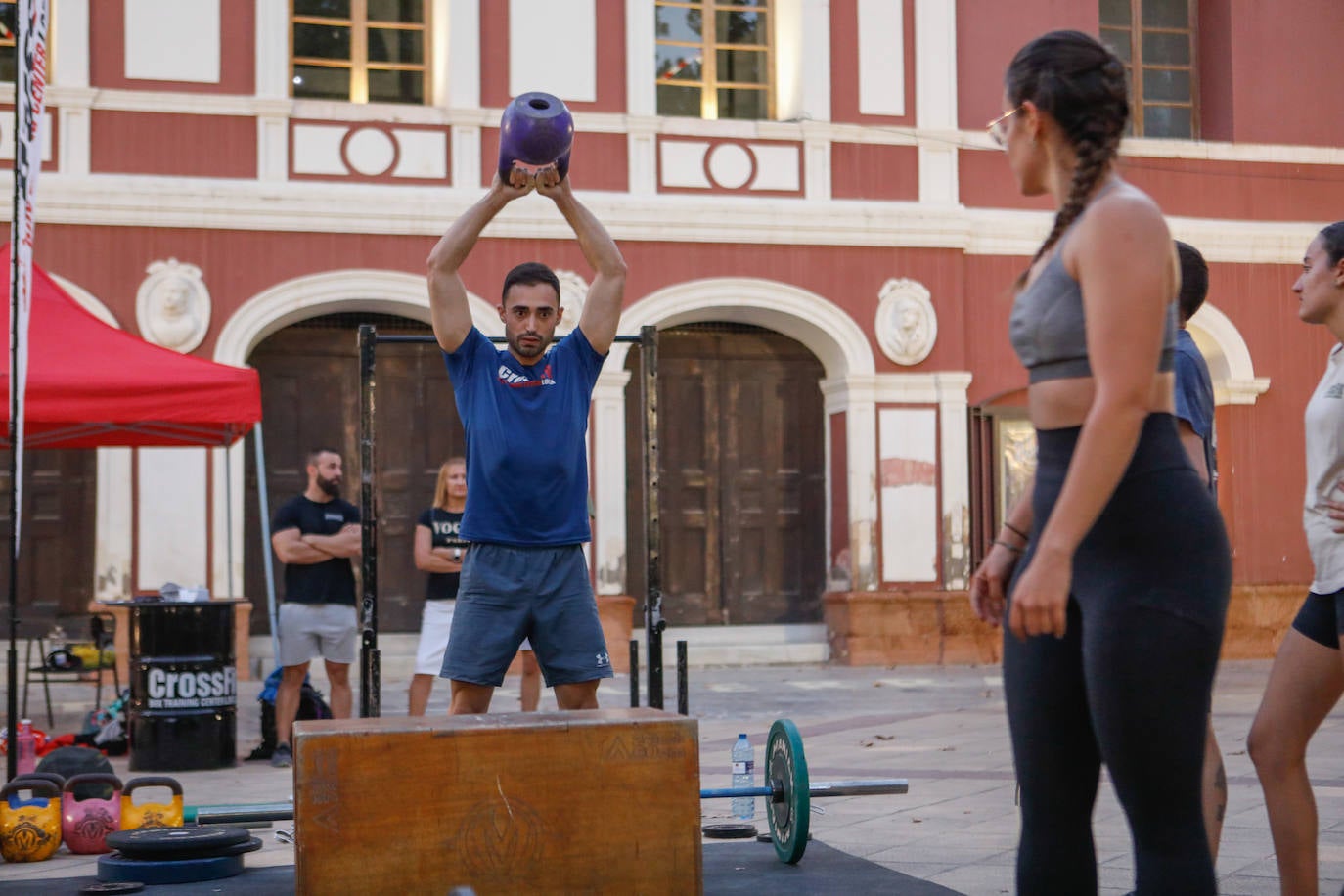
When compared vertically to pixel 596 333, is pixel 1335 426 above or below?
below

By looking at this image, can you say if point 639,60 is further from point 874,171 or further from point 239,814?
point 239,814

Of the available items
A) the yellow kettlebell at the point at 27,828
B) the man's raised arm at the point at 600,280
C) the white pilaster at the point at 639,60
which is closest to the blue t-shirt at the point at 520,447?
the man's raised arm at the point at 600,280

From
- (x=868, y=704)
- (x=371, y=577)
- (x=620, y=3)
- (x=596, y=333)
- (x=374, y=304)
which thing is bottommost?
(x=868, y=704)

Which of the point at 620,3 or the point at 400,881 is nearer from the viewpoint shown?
the point at 400,881

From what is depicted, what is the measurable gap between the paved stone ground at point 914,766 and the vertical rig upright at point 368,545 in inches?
27.0

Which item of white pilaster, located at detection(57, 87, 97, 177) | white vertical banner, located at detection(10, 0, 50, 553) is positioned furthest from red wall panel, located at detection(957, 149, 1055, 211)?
white vertical banner, located at detection(10, 0, 50, 553)

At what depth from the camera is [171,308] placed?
1341 cm

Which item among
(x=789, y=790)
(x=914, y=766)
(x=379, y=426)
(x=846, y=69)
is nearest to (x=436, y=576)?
(x=914, y=766)

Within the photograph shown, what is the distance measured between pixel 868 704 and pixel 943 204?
5.21 metres

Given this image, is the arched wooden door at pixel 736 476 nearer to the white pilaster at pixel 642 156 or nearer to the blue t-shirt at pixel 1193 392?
the white pilaster at pixel 642 156

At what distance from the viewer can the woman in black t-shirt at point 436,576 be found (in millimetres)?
9125

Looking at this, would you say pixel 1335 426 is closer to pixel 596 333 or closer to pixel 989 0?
pixel 596 333

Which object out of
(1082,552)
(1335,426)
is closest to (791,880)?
(1335,426)

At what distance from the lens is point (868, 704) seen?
11969 mm
